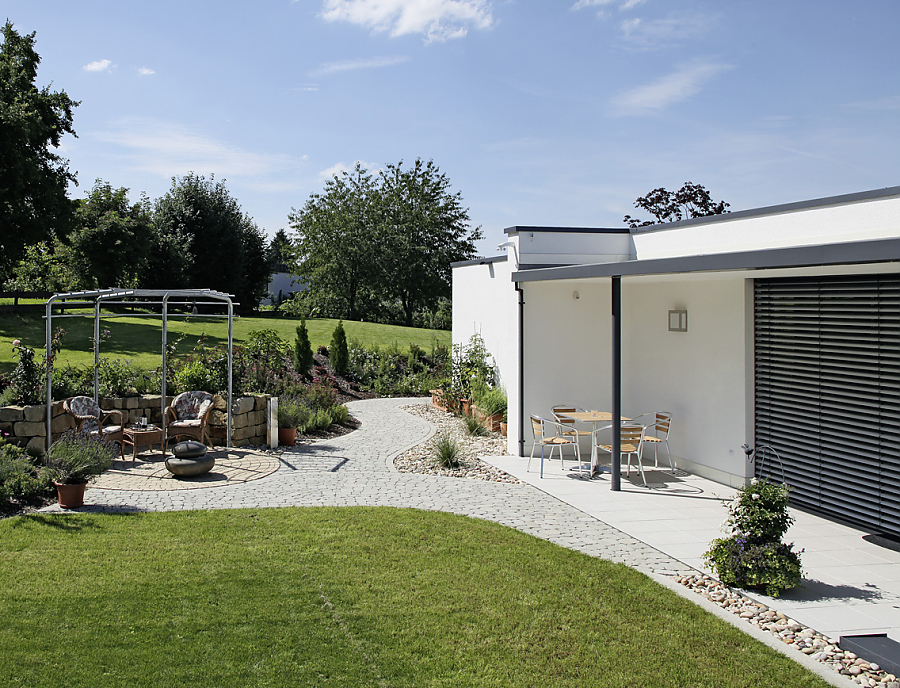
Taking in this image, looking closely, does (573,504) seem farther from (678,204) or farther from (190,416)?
(678,204)

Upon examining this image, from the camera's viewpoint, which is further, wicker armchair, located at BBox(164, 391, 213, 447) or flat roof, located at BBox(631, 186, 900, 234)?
wicker armchair, located at BBox(164, 391, 213, 447)

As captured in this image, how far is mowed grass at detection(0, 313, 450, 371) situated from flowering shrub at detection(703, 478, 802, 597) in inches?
541

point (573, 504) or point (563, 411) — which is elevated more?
point (563, 411)

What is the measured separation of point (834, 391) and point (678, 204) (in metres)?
28.5

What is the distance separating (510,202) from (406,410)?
41.0ft

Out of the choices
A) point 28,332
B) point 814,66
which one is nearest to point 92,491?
point 28,332

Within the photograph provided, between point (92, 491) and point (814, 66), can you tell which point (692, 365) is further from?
point (814, 66)

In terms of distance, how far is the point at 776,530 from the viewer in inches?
214

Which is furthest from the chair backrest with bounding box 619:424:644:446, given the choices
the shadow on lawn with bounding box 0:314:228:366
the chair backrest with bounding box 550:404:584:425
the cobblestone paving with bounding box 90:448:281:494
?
the shadow on lawn with bounding box 0:314:228:366

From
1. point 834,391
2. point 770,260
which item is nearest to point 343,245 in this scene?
point 834,391

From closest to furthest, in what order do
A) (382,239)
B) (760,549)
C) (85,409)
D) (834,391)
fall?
1. (760,549)
2. (834,391)
3. (85,409)
4. (382,239)

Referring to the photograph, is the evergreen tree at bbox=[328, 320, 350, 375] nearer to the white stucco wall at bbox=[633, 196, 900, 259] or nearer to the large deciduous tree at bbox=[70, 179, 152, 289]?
the white stucco wall at bbox=[633, 196, 900, 259]

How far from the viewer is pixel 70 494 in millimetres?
7566

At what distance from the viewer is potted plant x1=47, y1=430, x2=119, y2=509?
24.9 feet
